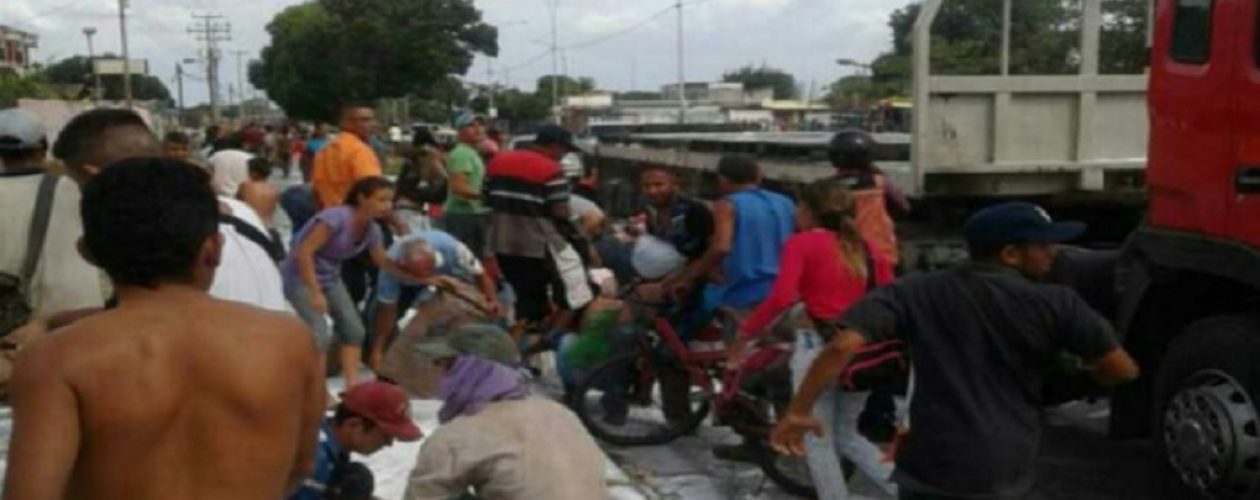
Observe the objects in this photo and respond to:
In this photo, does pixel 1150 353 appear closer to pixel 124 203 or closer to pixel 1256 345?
pixel 1256 345

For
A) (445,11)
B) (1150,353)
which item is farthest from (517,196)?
(445,11)

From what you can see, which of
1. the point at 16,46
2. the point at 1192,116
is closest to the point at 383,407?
the point at 1192,116

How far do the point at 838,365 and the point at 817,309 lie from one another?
5.59 ft

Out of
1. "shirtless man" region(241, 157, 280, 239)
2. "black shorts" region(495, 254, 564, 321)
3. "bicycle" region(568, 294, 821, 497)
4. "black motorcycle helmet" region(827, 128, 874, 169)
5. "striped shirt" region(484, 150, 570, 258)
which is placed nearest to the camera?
"shirtless man" region(241, 157, 280, 239)

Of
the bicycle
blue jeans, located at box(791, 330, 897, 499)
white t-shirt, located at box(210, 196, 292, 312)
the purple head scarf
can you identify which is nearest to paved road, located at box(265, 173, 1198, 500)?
the bicycle

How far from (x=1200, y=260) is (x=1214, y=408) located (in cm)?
59

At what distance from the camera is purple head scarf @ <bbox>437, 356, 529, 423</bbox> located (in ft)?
11.9

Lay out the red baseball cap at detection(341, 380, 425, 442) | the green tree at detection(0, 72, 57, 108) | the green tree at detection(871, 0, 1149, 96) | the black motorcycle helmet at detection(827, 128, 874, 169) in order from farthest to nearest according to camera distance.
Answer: the green tree at detection(0, 72, 57, 108) < the green tree at detection(871, 0, 1149, 96) < the black motorcycle helmet at detection(827, 128, 874, 169) < the red baseball cap at detection(341, 380, 425, 442)

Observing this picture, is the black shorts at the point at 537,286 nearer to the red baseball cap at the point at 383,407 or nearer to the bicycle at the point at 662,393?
the bicycle at the point at 662,393

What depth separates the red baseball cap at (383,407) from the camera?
3871mm

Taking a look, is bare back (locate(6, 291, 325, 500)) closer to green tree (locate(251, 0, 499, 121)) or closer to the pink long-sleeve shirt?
the pink long-sleeve shirt

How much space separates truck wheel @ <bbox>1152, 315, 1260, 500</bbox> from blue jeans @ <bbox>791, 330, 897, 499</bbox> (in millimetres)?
1049

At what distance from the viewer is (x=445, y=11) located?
5741 cm

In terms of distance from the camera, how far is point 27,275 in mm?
4496
